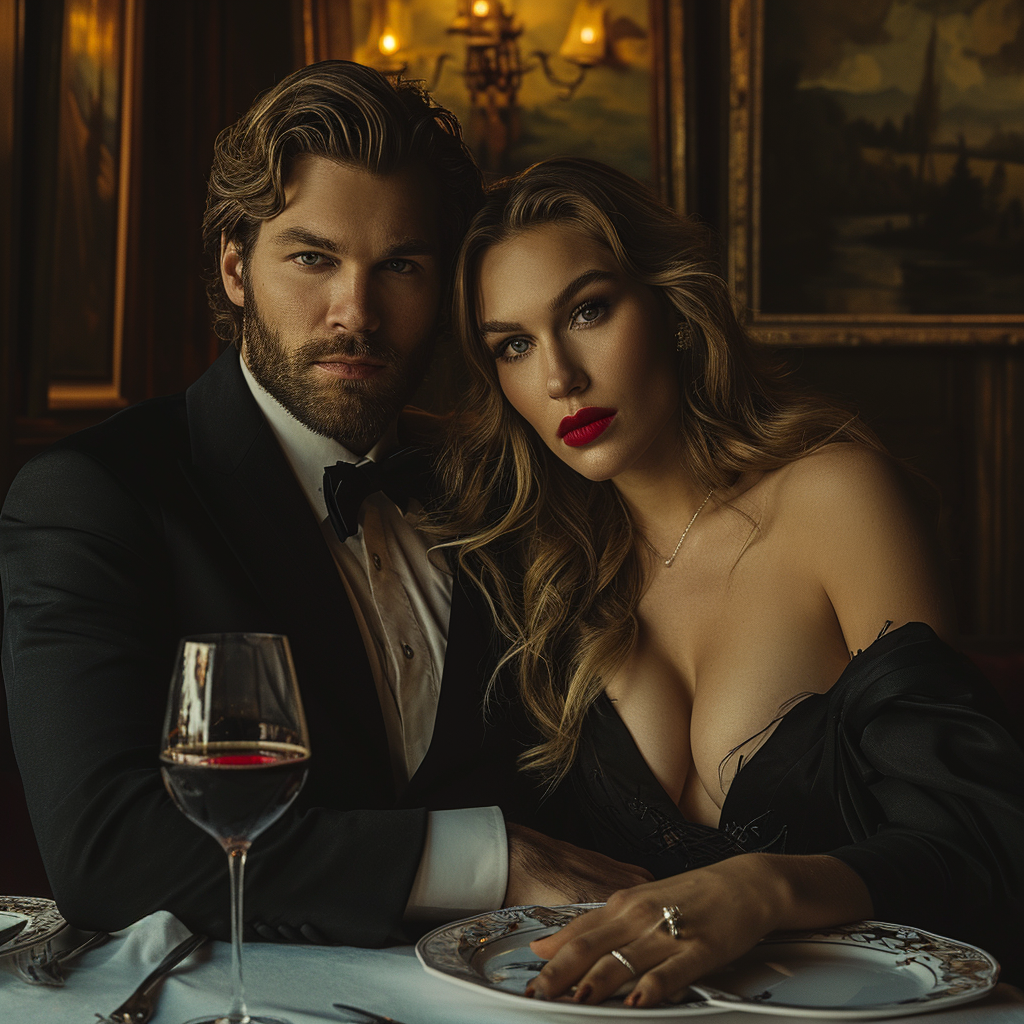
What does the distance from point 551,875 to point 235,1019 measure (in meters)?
0.54

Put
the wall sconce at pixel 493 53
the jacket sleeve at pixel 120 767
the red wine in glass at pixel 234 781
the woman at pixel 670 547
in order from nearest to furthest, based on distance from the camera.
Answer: the red wine in glass at pixel 234 781 → the jacket sleeve at pixel 120 767 → the woman at pixel 670 547 → the wall sconce at pixel 493 53

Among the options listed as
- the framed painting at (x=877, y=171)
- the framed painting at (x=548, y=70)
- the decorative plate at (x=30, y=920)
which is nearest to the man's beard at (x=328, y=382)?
the decorative plate at (x=30, y=920)

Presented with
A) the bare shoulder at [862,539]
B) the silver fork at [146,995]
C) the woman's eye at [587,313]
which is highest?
the woman's eye at [587,313]

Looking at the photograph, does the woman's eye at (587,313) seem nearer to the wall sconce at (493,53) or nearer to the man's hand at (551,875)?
the man's hand at (551,875)

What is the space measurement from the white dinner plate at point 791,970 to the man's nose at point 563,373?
3.49 feet

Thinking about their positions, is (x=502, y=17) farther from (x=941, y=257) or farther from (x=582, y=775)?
(x=582, y=775)

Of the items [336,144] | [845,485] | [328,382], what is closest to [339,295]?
[328,382]

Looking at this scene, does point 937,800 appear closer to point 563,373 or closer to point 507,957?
point 507,957

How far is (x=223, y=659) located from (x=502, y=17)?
16.5 feet

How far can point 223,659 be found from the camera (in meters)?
A: 1.01

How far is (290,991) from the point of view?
115cm

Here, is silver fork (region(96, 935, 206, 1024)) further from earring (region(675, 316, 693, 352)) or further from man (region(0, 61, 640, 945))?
earring (region(675, 316, 693, 352))

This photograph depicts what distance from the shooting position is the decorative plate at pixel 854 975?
1.04 metres

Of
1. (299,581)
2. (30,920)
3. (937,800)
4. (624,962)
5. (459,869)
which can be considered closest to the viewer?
(624,962)
